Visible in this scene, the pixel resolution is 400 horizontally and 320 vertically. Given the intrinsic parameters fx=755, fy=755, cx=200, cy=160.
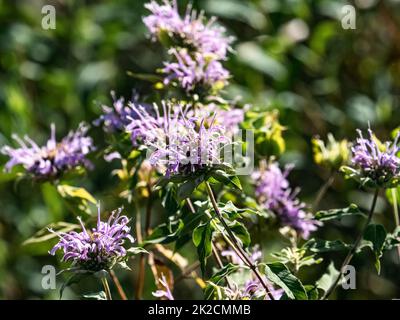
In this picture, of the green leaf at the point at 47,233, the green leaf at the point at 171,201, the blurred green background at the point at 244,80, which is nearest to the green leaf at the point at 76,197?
the green leaf at the point at 47,233

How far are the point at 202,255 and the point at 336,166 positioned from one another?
349mm

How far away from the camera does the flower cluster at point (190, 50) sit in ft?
3.28

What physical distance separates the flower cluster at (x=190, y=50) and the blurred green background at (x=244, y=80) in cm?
106

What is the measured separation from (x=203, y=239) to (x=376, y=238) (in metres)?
0.20

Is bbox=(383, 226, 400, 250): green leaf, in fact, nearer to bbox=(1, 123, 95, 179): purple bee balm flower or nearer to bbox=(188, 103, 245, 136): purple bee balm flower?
bbox=(188, 103, 245, 136): purple bee balm flower

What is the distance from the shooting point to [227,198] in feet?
3.37

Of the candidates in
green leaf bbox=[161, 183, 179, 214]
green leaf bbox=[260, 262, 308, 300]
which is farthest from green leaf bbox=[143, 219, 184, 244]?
green leaf bbox=[260, 262, 308, 300]

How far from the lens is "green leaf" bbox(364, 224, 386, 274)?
0.86 m

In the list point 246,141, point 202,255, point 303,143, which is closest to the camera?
point 202,255

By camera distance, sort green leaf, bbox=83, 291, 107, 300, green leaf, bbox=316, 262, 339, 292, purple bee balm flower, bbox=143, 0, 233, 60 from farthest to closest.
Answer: purple bee balm flower, bbox=143, 0, 233, 60
green leaf, bbox=316, 262, 339, 292
green leaf, bbox=83, 291, 107, 300

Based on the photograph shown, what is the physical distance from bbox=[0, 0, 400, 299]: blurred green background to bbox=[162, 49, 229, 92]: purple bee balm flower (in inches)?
43.3

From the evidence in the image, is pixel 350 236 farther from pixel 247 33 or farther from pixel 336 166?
pixel 336 166
